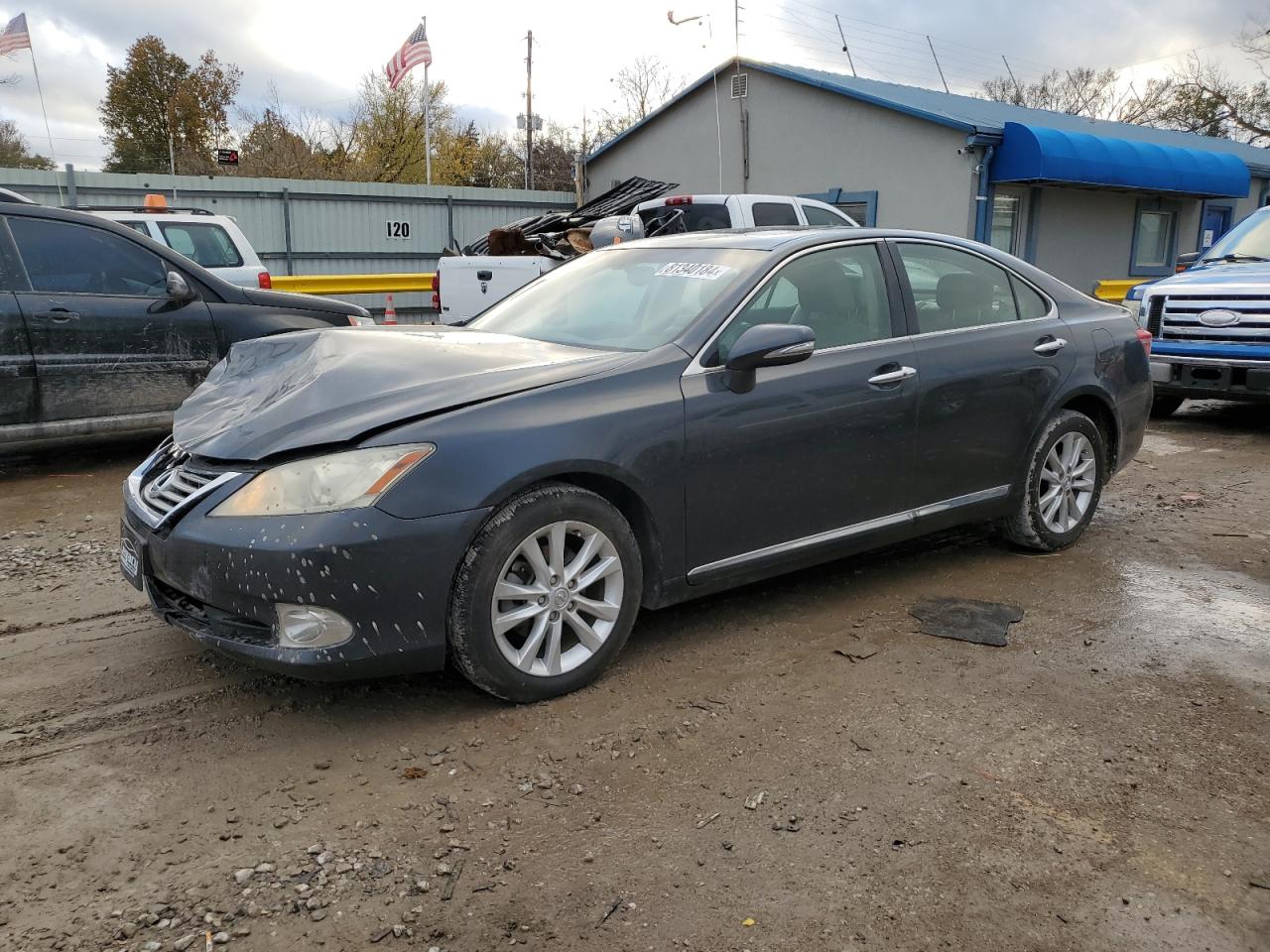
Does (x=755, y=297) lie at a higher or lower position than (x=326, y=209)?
lower

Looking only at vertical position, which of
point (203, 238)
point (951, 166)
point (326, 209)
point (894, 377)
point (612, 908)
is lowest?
point (612, 908)

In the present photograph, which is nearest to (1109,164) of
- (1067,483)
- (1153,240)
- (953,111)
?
(953,111)

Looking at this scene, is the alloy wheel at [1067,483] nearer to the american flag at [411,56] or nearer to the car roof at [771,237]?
the car roof at [771,237]

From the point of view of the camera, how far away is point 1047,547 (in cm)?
515

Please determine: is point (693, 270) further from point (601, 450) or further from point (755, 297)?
point (601, 450)

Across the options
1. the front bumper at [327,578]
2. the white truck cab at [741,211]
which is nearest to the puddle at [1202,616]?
the front bumper at [327,578]

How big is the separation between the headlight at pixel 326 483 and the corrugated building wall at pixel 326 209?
47.2ft

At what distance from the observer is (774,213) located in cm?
1155

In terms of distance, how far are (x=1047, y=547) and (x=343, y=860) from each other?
3890mm

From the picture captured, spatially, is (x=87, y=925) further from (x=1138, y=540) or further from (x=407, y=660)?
(x=1138, y=540)

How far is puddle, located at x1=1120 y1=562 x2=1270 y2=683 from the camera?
154 inches

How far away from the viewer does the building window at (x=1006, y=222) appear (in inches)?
676

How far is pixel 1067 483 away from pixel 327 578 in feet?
12.4

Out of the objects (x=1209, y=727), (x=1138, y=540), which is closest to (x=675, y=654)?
(x=1209, y=727)
